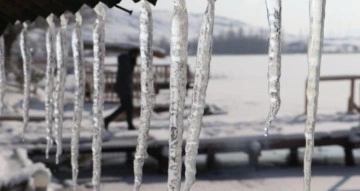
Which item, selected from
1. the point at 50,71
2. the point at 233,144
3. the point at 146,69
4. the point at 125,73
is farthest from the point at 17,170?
the point at 146,69

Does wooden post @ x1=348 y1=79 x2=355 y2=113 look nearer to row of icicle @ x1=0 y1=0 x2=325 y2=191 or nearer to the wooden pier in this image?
the wooden pier

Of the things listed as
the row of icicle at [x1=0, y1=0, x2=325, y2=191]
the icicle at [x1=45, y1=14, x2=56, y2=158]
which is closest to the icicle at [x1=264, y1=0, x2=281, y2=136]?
the row of icicle at [x1=0, y1=0, x2=325, y2=191]

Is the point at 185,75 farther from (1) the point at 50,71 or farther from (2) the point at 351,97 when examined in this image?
(2) the point at 351,97

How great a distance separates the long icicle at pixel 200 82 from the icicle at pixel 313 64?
1.01 feet

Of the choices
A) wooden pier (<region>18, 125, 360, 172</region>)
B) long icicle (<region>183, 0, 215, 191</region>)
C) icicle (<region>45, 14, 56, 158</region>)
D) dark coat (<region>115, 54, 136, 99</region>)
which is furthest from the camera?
dark coat (<region>115, 54, 136, 99</region>)

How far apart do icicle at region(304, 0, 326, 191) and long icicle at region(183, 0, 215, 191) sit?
31 centimetres

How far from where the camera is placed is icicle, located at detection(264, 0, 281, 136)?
1.23 meters

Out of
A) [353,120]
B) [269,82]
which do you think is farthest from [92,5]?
[353,120]

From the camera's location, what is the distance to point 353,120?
12016 millimetres

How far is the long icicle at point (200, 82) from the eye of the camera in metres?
1.41

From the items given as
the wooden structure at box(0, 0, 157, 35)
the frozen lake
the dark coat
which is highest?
the wooden structure at box(0, 0, 157, 35)

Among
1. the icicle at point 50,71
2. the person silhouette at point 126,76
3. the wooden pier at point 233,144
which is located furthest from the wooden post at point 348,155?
the icicle at point 50,71

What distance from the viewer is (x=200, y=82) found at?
1.45 m

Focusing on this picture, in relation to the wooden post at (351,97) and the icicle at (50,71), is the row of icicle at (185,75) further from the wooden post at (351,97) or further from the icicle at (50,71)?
the wooden post at (351,97)
